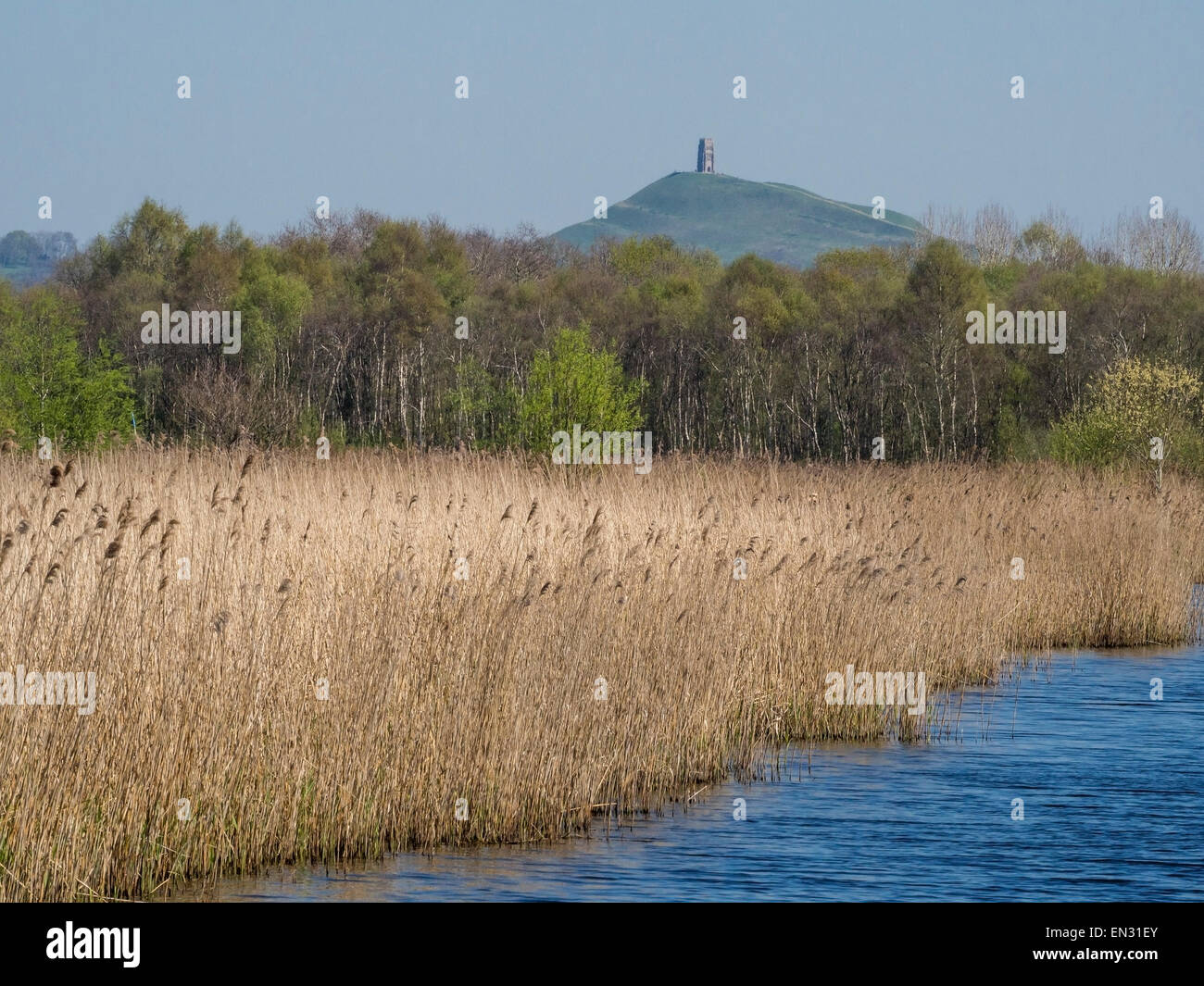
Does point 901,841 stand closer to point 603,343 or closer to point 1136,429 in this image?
point 1136,429

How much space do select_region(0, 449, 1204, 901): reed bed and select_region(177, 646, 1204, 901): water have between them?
0.31 m

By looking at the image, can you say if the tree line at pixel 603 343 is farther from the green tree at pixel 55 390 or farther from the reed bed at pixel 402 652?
the reed bed at pixel 402 652

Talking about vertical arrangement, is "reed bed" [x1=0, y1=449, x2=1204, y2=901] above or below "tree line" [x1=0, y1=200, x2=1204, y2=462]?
below

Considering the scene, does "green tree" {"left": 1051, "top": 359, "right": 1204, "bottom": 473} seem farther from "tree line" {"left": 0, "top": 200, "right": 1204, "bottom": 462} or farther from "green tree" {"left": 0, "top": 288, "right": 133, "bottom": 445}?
"green tree" {"left": 0, "top": 288, "right": 133, "bottom": 445}

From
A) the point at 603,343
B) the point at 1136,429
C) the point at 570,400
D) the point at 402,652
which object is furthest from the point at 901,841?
the point at 603,343

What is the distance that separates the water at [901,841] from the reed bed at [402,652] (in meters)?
0.31

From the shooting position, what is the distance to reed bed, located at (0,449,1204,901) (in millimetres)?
7000

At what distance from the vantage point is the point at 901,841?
8.73 metres

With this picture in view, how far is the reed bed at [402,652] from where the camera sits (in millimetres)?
7000

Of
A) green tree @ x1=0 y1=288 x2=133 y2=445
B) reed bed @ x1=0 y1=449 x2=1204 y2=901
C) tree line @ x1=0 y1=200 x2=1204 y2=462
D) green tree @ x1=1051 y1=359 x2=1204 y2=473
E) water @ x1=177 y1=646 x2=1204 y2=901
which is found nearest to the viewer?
reed bed @ x1=0 y1=449 x2=1204 y2=901

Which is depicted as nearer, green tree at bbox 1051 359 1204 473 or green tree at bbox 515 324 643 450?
green tree at bbox 1051 359 1204 473

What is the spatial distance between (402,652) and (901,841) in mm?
2981

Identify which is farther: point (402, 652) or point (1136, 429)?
point (1136, 429)

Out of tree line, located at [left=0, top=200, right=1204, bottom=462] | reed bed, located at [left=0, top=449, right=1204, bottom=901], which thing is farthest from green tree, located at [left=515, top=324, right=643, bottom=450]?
reed bed, located at [left=0, top=449, right=1204, bottom=901]
